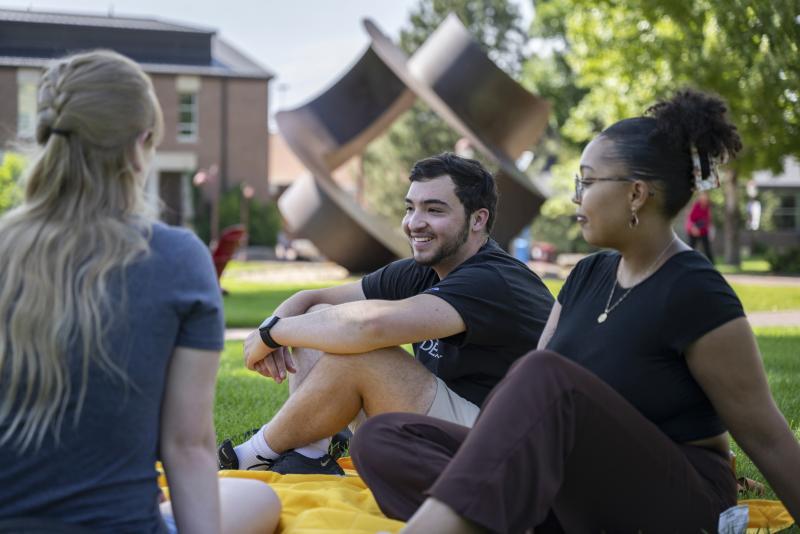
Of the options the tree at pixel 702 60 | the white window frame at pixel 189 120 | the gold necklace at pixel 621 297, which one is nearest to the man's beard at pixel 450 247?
the gold necklace at pixel 621 297

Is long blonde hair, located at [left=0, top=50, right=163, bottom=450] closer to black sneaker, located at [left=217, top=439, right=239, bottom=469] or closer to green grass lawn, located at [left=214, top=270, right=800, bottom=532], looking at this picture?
black sneaker, located at [left=217, top=439, right=239, bottom=469]

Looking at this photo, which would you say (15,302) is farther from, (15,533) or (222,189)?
(222,189)

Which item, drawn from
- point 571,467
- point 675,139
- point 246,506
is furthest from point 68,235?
point 675,139

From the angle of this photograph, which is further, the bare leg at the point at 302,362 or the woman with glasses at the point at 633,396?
the bare leg at the point at 302,362

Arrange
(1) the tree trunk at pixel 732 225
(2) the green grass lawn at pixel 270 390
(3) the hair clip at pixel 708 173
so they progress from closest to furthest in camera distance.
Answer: (3) the hair clip at pixel 708 173
(2) the green grass lawn at pixel 270 390
(1) the tree trunk at pixel 732 225

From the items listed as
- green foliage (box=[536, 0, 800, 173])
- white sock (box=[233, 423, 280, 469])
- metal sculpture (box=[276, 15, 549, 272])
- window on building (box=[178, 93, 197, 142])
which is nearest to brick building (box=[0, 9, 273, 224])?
window on building (box=[178, 93, 197, 142])

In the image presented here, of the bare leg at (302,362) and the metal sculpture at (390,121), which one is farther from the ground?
the bare leg at (302,362)

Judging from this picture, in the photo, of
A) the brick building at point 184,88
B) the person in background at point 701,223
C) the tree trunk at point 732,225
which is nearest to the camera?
the person in background at point 701,223

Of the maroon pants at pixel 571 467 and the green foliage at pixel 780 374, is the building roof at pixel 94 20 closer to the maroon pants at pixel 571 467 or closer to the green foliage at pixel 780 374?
the green foliage at pixel 780 374

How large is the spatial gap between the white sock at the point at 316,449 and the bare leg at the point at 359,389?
0.19m

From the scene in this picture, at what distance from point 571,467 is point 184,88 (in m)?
36.0

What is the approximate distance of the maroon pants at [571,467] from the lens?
7.61 feet

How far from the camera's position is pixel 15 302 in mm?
2023

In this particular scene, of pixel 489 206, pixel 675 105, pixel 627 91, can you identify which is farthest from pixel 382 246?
pixel 675 105
